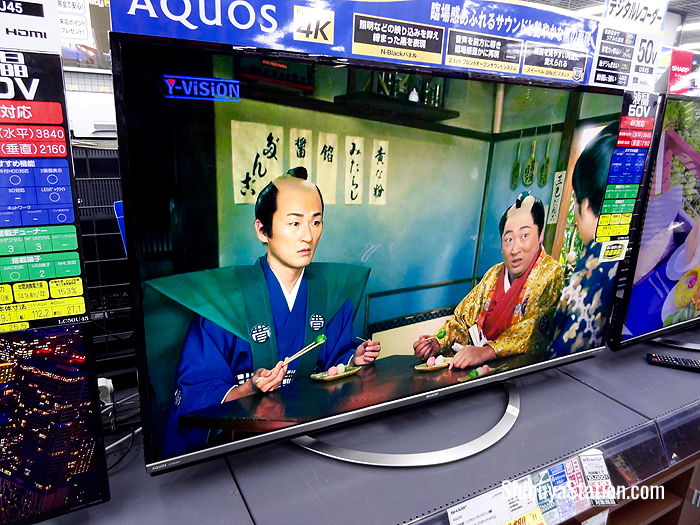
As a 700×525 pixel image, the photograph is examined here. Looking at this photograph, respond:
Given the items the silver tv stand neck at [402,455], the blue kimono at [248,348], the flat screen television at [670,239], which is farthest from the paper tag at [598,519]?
the blue kimono at [248,348]

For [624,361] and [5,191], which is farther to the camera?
[624,361]

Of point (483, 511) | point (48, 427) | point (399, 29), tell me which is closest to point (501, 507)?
point (483, 511)

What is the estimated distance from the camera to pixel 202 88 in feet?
2.44

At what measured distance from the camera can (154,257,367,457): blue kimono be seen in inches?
34.3

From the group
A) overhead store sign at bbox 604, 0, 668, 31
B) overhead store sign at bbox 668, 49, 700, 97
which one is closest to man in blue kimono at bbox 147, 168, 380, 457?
overhead store sign at bbox 604, 0, 668, 31

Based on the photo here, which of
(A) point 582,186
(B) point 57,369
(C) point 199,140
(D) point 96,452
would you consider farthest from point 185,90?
(A) point 582,186

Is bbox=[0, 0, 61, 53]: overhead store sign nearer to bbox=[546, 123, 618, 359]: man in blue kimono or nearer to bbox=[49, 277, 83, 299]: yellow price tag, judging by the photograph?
bbox=[49, 277, 83, 299]: yellow price tag

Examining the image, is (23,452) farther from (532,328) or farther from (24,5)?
(532,328)

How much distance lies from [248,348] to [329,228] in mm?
297

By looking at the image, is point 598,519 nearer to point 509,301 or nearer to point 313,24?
point 509,301

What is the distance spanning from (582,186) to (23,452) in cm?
141

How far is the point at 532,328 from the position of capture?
1.31 metres

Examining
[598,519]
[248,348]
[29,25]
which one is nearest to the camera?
[29,25]

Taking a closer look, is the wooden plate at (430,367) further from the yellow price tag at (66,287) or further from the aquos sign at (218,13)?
the aquos sign at (218,13)
